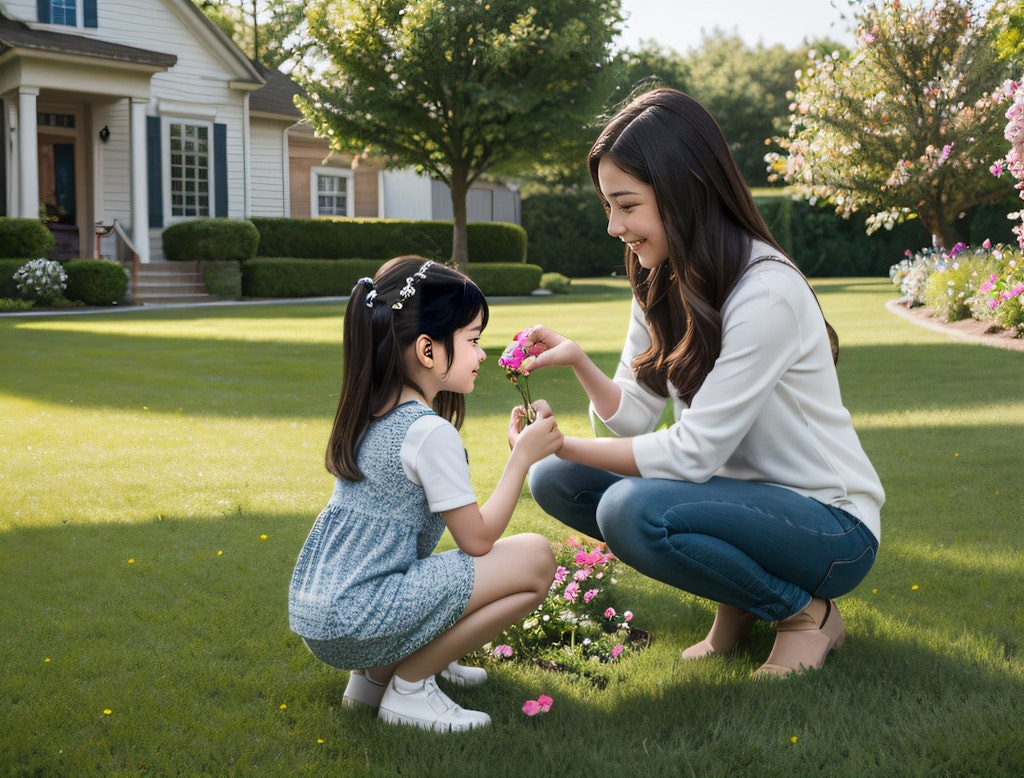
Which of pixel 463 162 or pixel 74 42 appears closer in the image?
pixel 74 42

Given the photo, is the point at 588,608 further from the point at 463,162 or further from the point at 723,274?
the point at 463,162

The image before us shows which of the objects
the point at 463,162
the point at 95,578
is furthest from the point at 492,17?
the point at 95,578

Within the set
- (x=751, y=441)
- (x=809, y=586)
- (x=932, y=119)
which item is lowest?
(x=809, y=586)

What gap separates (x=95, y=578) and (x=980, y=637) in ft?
9.36

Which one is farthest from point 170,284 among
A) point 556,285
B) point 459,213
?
point 556,285

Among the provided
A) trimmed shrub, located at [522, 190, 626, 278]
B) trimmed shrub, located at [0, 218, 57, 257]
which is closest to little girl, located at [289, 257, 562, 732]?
trimmed shrub, located at [0, 218, 57, 257]

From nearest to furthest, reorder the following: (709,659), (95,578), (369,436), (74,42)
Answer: (369,436)
(709,659)
(95,578)
(74,42)

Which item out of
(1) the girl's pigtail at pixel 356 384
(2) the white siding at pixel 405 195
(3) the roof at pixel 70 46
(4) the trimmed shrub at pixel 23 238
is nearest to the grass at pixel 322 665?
(1) the girl's pigtail at pixel 356 384

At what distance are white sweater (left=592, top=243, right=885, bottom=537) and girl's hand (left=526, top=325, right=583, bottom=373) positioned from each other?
0.36 meters

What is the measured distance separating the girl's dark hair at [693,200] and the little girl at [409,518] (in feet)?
1.56

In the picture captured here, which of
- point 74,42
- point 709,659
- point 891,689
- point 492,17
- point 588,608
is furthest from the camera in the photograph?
point 492,17

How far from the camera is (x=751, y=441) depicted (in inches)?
108

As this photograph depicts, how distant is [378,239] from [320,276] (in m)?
2.92

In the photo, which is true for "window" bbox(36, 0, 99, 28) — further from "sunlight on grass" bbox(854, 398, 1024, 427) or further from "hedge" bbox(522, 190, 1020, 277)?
"sunlight on grass" bbox(854, 398, 1024, 427)
